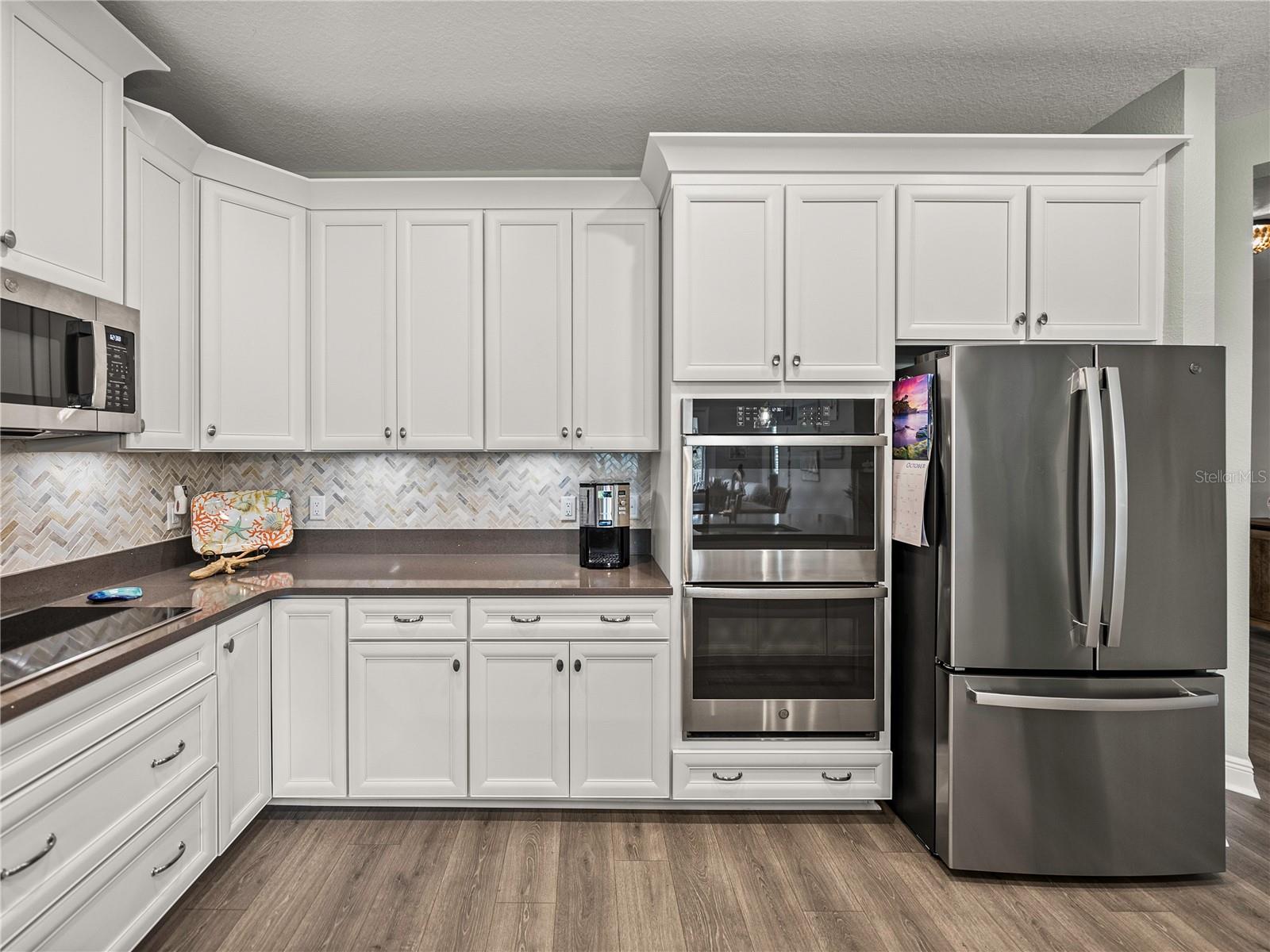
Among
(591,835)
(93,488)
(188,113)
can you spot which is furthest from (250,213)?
(591,835)

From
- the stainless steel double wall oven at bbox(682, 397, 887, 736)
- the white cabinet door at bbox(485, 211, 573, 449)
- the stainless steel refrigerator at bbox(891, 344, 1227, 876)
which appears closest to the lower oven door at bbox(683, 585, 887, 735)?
the stainless steel double wall oven at bbox(682, 397, 887, 736)

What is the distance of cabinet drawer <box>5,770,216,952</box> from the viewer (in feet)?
4.92

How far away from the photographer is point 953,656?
2.23 metres

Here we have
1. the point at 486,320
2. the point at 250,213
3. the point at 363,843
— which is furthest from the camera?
the point at 486,320

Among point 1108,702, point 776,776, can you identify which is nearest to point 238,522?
point 776,776

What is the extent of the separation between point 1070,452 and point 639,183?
190 cm

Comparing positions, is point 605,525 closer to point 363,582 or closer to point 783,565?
point 783,565

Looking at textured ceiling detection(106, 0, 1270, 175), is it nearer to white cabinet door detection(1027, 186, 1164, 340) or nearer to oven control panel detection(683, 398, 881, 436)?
white cabinet door detection(1027, 186, 1164, 340)

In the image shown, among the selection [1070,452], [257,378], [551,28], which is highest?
[551,28]

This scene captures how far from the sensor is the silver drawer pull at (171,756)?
182cm

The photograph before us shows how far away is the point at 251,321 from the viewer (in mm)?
2732

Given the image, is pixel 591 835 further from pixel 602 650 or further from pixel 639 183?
pixel 639 183

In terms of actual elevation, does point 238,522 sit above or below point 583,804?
above

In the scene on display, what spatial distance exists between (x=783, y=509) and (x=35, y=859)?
2165 millimetres
